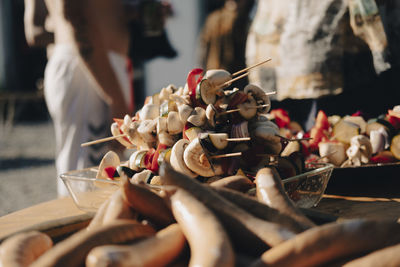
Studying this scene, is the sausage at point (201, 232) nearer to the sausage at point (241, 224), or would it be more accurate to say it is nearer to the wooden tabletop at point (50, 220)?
the sausage at point (241, 224)

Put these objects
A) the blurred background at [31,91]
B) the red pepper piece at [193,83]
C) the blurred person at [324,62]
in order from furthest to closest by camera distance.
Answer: the blurred background at [31,91], the blurred person at [324,62], the red pepper piece at [193,83]

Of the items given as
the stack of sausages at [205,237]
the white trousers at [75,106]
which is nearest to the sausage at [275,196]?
the stack of sausages at [205,237]

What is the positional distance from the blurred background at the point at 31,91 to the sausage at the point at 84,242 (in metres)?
2.42

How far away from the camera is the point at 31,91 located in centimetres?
1103

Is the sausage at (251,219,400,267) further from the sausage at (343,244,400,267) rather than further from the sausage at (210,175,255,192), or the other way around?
the sausage at (210,175,255,192)

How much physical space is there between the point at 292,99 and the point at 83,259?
1.60 m

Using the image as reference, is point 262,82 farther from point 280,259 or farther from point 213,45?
point 213,45

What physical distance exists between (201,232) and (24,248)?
28 centimetres

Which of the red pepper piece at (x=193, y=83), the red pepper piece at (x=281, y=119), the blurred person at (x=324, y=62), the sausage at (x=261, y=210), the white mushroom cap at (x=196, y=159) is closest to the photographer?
the sausage at (x=261, y=210)

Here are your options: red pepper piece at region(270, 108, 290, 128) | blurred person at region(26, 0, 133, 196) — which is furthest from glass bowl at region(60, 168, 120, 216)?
blurred person at region(26, 0, 133, 196)

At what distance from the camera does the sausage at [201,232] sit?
57cm

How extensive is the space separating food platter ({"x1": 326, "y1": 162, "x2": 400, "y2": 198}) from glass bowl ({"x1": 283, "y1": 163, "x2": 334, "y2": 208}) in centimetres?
16

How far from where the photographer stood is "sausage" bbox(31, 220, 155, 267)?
22.9 inches

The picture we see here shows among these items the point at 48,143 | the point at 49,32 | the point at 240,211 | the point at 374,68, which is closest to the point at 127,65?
the point at 49,32
